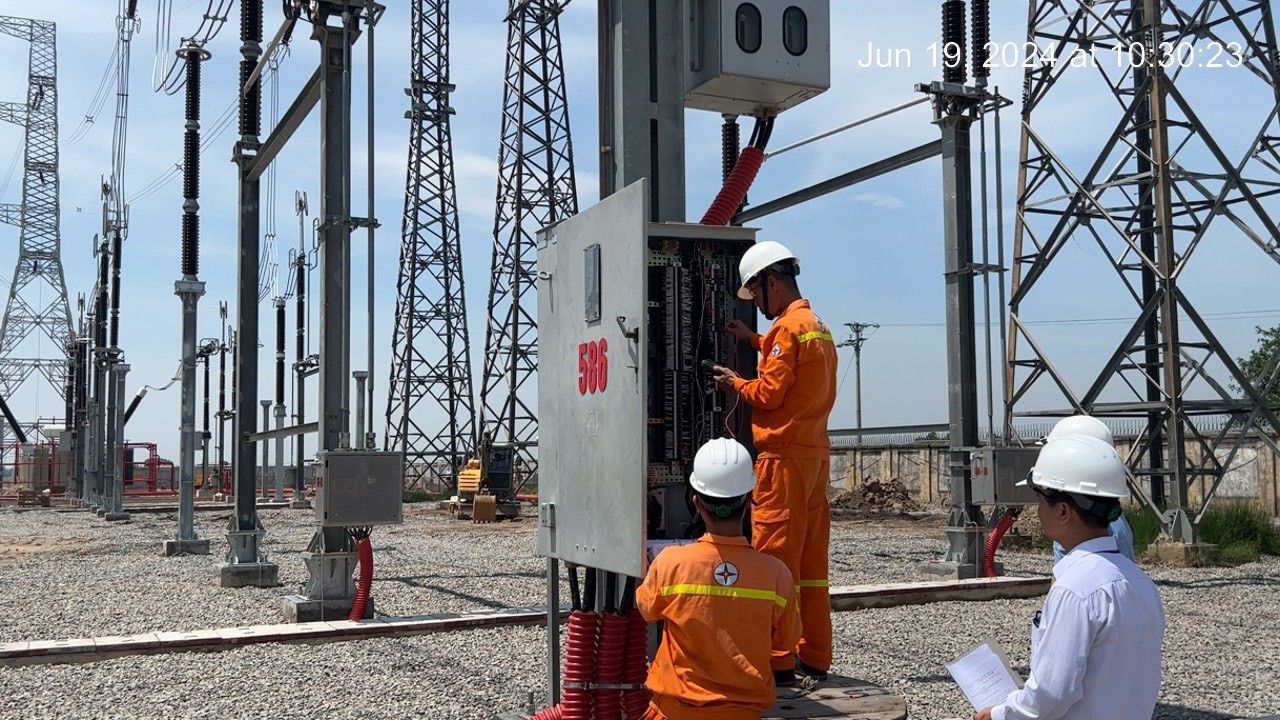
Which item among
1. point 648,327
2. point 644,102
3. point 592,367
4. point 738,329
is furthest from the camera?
point 644,102

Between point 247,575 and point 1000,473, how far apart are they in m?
7.84

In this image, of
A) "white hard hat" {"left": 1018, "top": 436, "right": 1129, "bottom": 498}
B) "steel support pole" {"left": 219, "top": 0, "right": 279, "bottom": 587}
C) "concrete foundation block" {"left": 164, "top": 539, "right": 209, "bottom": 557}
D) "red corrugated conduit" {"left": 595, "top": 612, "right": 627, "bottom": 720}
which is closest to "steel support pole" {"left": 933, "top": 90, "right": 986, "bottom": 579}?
"steel support pole" {"left": 219, "top": 0, "right": 279, "bottom": 587}

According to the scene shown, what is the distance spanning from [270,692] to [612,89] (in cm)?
402

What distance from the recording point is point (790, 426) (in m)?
4.98

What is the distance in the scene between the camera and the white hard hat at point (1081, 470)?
277cm

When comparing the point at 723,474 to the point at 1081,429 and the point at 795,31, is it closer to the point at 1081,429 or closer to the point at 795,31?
the point at 1081,429

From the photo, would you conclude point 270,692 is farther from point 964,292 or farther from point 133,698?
point 964,292

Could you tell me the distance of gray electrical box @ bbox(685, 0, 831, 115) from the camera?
5.69 metres

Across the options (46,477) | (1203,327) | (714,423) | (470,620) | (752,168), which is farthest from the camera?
(46,477)

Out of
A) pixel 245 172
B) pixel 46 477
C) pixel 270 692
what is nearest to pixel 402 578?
pixel 245 172

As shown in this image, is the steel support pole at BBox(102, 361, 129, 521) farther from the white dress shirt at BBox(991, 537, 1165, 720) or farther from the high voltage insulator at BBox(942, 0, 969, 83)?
the white dress shirt at BBox(991, 537, 1165, 720)

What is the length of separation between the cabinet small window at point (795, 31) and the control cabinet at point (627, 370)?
112 centimetres

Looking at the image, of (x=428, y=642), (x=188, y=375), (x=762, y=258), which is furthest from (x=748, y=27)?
(x=188, y=375)

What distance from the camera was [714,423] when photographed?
5.36 metres
